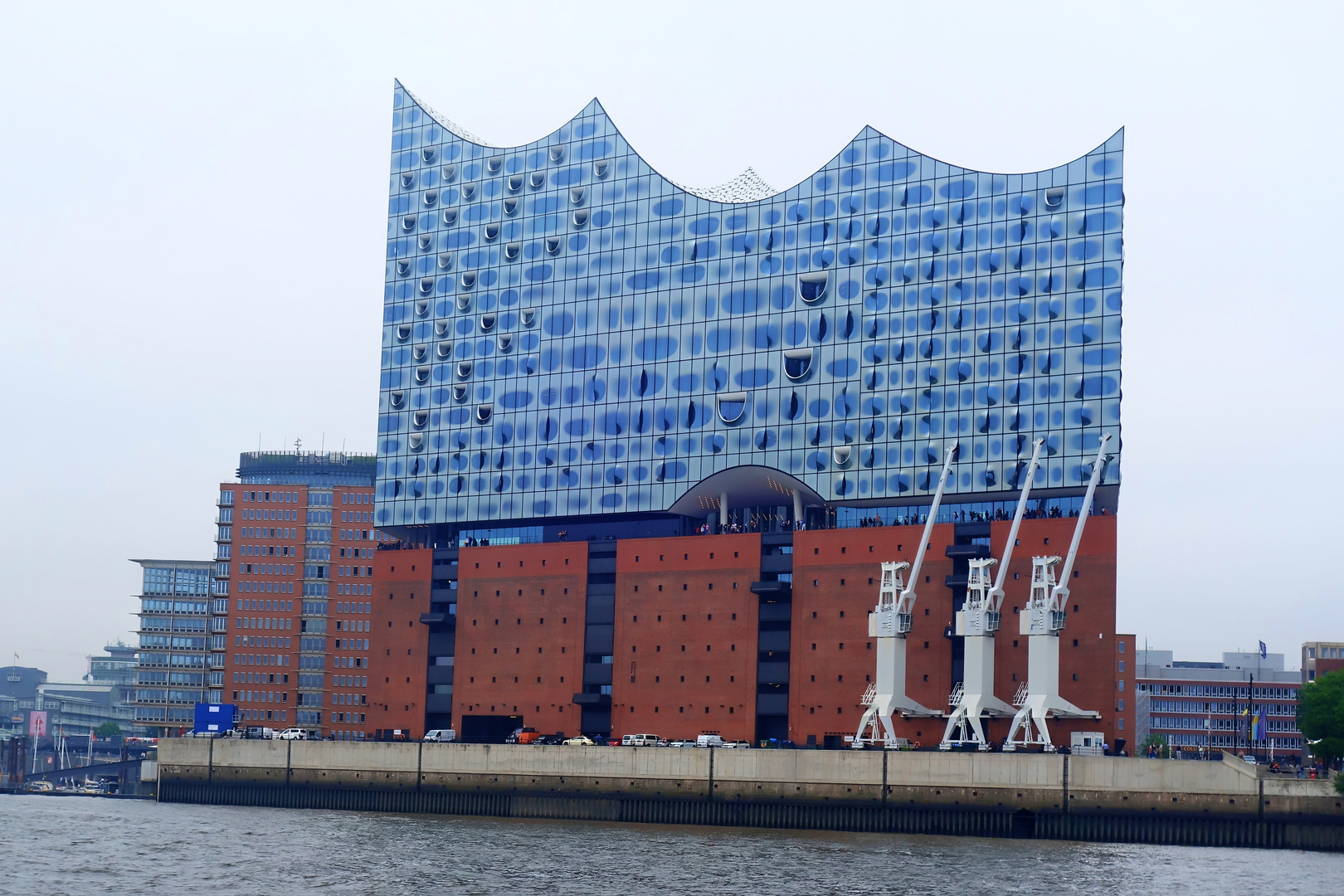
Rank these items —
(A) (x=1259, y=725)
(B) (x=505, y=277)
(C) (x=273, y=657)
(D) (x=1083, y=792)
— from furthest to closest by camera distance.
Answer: (C) (x=273, y=657), (B) (x=505, y=277), (A) (x=1259, y=725), (D) (x=1083, y=792)

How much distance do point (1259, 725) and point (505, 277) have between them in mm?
61630

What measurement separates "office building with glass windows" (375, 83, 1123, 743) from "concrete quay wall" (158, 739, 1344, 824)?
324 inches

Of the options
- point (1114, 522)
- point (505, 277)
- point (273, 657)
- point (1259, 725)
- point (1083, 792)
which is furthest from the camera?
point (273, 657)

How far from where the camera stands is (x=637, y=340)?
4409 inches

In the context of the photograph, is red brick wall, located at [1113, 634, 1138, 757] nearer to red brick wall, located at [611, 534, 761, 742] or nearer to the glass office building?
red brick wall, located at [611, 534, 761, 742]

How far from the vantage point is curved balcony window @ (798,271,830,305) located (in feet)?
346

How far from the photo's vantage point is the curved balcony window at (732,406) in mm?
106875

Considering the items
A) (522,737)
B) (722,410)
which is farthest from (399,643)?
(722,410)

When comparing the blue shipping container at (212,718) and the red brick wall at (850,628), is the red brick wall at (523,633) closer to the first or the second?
the red brick wall at (850,628)

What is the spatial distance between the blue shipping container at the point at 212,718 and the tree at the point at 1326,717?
72042 millimetres

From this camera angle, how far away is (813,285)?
105938 millimetres

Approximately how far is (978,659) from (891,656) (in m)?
5.03

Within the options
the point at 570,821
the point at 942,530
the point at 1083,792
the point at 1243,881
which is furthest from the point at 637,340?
the point at 1243,881

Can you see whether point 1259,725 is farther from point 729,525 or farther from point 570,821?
point 570,821
